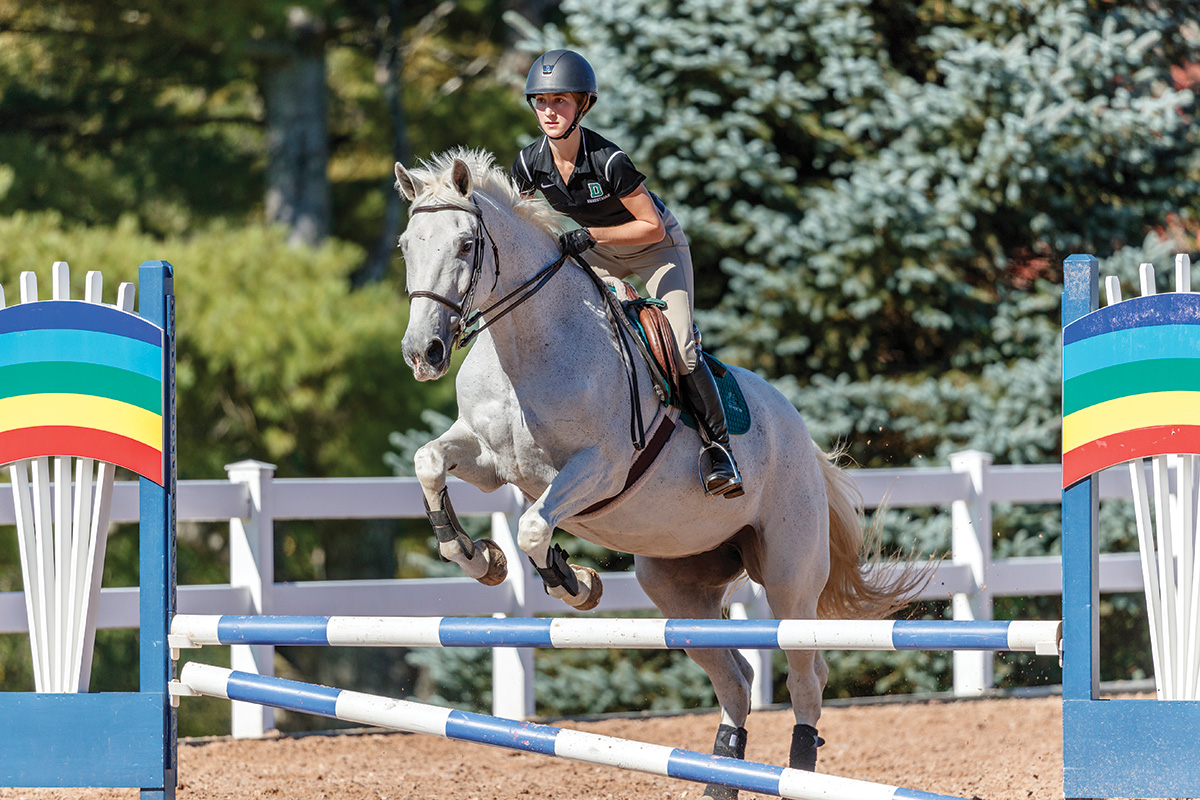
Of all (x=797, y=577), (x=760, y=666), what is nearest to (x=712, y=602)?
(x=797, y=577)

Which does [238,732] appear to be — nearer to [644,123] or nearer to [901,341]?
[644,123]

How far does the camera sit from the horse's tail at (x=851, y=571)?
499 centimetres

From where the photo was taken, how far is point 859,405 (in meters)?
8.29

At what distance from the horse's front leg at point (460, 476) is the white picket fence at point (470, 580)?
204 centimetres

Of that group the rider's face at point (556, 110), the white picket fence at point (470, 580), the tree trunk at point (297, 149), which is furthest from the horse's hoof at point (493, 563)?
the tree trunk at point (297, 149)

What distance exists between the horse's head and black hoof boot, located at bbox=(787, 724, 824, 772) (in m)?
1.96

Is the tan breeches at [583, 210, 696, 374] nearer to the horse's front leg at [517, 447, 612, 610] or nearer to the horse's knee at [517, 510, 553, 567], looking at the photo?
the horse's front leg at [517, 447, 612, 610]

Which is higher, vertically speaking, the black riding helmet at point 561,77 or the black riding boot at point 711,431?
the black riding helmet at point 561,77

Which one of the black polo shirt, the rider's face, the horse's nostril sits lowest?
the horse's nostril

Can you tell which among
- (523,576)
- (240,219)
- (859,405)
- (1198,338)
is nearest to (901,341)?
(859,405)

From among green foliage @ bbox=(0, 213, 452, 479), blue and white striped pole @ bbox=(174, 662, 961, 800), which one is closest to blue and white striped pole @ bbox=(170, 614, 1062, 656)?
blue and white striped pole @ bbox=(174, 662, 961, 800)

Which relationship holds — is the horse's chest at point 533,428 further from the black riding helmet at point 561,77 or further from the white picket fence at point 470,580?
the white picket fence at point 470,580

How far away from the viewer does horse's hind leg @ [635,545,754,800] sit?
14.9 feet

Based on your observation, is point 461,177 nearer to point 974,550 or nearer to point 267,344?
point 974,550
